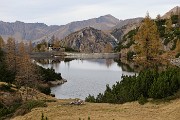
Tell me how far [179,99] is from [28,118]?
11.5 metres

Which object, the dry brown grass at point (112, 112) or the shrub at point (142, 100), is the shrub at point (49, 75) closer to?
the dry brown grass at point (112, 112)

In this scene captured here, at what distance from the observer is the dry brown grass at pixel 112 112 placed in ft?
75.5

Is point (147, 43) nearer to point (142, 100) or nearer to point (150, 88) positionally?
point (150, 88)

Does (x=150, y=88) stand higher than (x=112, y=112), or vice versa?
(x=150, y=88)

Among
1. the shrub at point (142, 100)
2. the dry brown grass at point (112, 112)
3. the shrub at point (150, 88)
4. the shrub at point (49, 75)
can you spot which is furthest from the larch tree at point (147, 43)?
the shrub at point (49, 75)

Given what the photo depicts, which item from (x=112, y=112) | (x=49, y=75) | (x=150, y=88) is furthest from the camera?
(x=49, y=75)

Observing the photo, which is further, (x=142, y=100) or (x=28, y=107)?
(x=28, y=107)

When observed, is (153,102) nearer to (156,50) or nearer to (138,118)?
(138,118)

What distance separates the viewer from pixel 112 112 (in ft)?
80.0

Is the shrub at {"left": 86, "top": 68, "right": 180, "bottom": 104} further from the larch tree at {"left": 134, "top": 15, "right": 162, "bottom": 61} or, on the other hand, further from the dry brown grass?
the larch tree at {"left": 134, "top": 15, "right": 162, "bottom": 61}

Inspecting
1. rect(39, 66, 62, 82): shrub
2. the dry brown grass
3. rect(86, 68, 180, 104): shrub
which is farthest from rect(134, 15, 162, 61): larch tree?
rect(39, 66, 62, 82): shrub

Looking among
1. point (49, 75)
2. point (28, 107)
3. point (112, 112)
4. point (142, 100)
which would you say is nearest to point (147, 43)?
point (142, 100)

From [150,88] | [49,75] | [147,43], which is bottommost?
[49,75]

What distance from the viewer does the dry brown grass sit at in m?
23.0
